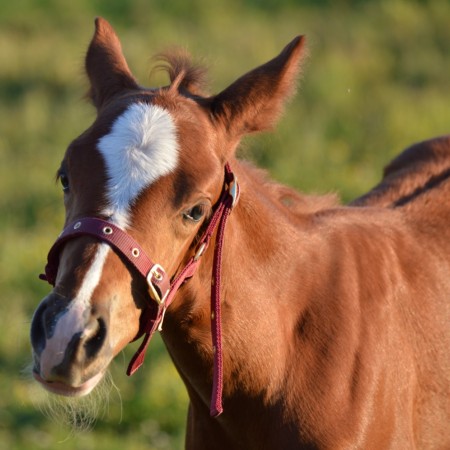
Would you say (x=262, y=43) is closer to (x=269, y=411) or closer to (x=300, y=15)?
(x=300, y=15)

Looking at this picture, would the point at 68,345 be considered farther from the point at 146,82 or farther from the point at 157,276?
the point at 146,82

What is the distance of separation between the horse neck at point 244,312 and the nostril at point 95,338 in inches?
19.4

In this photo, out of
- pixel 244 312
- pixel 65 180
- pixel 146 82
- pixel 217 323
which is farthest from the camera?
pixel 146 82

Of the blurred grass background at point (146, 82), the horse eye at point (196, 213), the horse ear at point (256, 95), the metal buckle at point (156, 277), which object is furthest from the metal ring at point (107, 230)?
the blurred grass background at point (146, 82)

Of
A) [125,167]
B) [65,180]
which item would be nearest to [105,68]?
[65,180]

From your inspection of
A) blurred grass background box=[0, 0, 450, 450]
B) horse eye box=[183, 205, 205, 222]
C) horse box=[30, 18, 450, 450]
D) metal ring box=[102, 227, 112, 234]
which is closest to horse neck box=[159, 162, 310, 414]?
horse box=[30, 18, 450, 450]

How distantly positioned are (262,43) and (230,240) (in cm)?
1065

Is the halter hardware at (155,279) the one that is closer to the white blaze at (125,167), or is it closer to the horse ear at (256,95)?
the white blaze at (125,167)

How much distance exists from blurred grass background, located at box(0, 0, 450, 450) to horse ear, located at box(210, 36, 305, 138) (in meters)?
3.35

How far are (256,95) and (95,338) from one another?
1.06m

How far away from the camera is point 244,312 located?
3.66 metres

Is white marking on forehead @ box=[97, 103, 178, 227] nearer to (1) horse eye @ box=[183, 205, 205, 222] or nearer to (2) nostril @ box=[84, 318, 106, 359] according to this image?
(1) horse eye @ box=[183, 205, 205, 222]

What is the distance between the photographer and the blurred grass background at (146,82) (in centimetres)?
703

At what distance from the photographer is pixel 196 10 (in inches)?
637
